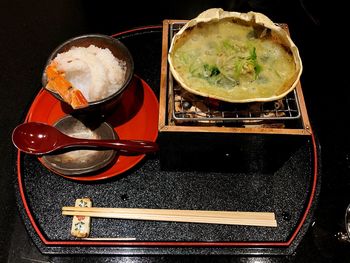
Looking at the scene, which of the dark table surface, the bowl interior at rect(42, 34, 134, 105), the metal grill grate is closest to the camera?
the metal grill grate

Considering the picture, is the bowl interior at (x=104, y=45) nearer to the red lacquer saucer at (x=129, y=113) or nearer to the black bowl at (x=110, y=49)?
the black bowl at (x=110, y=49)

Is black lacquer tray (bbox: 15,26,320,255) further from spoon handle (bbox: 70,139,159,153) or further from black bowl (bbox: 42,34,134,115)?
black bowl (bbox: 42,34,134,115)

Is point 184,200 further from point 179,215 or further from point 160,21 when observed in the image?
point 160,21

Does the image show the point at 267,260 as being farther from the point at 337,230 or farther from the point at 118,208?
the point at 118,208

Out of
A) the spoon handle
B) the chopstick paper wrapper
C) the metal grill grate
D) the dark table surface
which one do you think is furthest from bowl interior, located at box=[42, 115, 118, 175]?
the metal grill grate

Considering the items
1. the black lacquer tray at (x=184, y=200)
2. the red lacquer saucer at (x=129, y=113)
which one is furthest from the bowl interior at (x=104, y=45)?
the black lacquer tray at (x=184, y=200)
